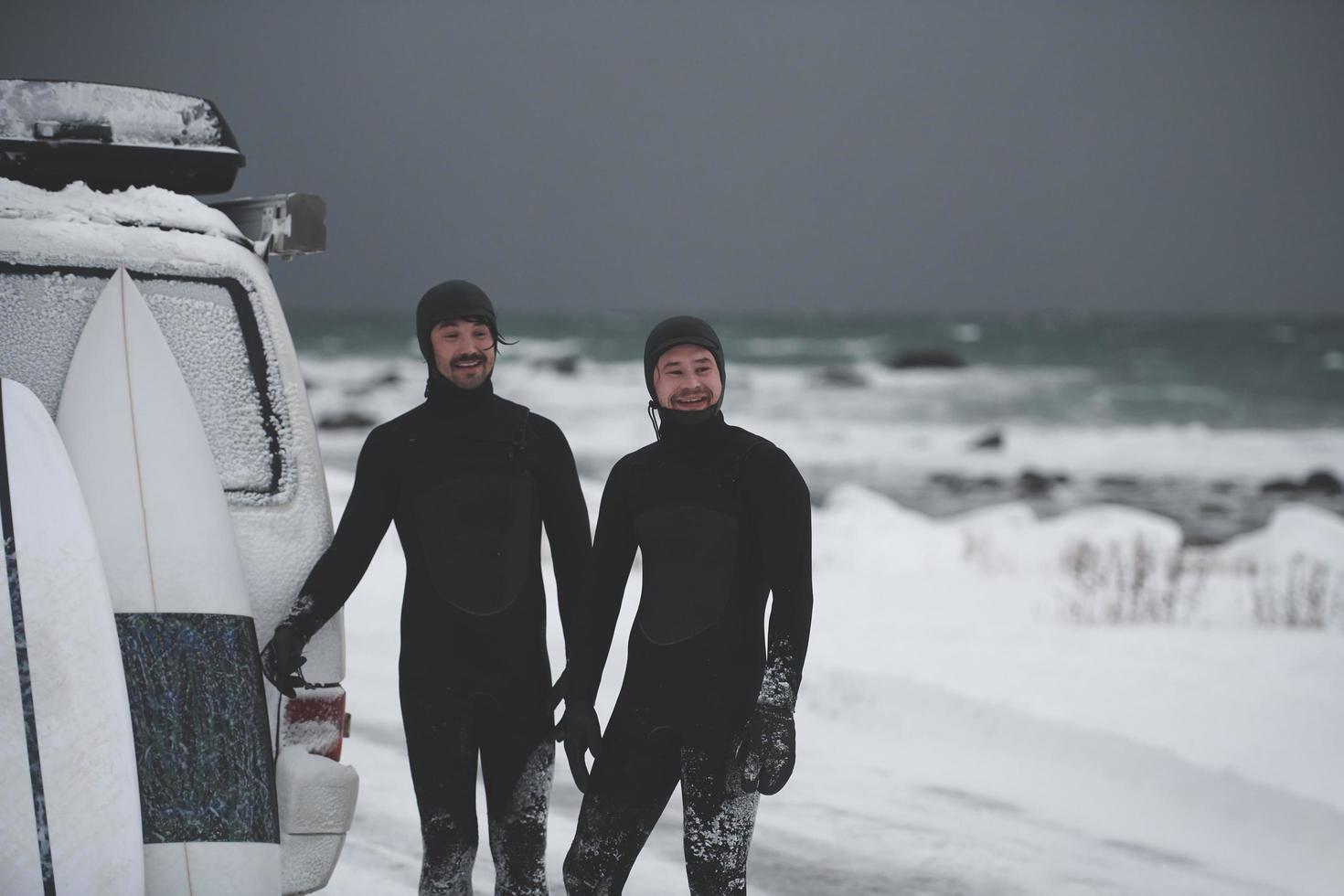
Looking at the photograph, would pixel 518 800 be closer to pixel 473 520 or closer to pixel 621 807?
pixel 621 807

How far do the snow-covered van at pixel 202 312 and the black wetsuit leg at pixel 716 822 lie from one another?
0.90 metres

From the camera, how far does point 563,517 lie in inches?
133

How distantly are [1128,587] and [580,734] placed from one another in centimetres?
764

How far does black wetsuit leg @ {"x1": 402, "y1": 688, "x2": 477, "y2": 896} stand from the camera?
320 cm

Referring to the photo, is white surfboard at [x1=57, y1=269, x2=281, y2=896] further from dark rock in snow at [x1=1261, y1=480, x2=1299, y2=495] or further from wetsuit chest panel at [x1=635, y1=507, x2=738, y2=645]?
dark rock in snow at [x1=1261, y1=480, x2=1299, y2=495]

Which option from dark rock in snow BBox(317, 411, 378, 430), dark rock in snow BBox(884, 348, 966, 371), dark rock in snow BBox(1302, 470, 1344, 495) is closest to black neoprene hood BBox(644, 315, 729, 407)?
dark rock in snow BBox(1302, 470, 1344, 495)

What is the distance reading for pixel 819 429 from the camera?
2892 cm

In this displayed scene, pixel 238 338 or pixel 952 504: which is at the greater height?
pixel 238 338

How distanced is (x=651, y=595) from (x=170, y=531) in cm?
118

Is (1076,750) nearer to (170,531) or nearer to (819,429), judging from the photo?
(170,531)

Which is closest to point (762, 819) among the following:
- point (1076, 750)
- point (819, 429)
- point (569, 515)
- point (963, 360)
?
point (1076, 750)

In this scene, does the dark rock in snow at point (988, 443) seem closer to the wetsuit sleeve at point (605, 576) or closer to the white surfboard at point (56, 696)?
the wetsuit sleeve at point (605, 576)

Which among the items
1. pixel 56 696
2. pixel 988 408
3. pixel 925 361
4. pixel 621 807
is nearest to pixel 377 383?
pixel 988 408

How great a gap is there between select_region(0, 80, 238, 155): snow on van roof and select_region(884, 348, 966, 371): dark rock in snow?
39.7 metres
